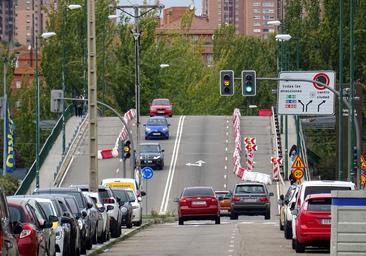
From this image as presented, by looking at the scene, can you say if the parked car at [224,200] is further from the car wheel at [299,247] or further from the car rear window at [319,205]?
the car rear window at [319,205]

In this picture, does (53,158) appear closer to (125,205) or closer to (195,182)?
(195,182)

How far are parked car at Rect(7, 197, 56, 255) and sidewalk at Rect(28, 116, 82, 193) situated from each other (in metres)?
50.5

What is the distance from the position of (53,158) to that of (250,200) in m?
29.4

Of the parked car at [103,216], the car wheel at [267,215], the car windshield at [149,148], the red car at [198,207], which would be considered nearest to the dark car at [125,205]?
the red car at [198,207]

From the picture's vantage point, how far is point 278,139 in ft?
309

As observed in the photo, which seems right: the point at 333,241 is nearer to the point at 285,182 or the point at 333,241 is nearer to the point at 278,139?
the point at 285,182

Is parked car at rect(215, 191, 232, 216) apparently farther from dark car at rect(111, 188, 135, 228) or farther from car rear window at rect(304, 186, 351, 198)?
car rear window at rect(304, 186, 351, 198)

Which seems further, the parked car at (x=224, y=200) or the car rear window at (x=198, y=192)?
the parked car at (x=224, y=200)

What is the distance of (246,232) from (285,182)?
3420 cm

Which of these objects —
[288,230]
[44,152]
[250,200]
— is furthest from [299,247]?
[44,152]

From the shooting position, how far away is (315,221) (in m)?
35.5

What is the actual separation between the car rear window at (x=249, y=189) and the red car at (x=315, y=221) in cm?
2741

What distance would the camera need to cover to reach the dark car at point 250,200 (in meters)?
62.9

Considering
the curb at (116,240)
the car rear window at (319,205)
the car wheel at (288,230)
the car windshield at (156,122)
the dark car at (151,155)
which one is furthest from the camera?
the car windshield at (156,122)
